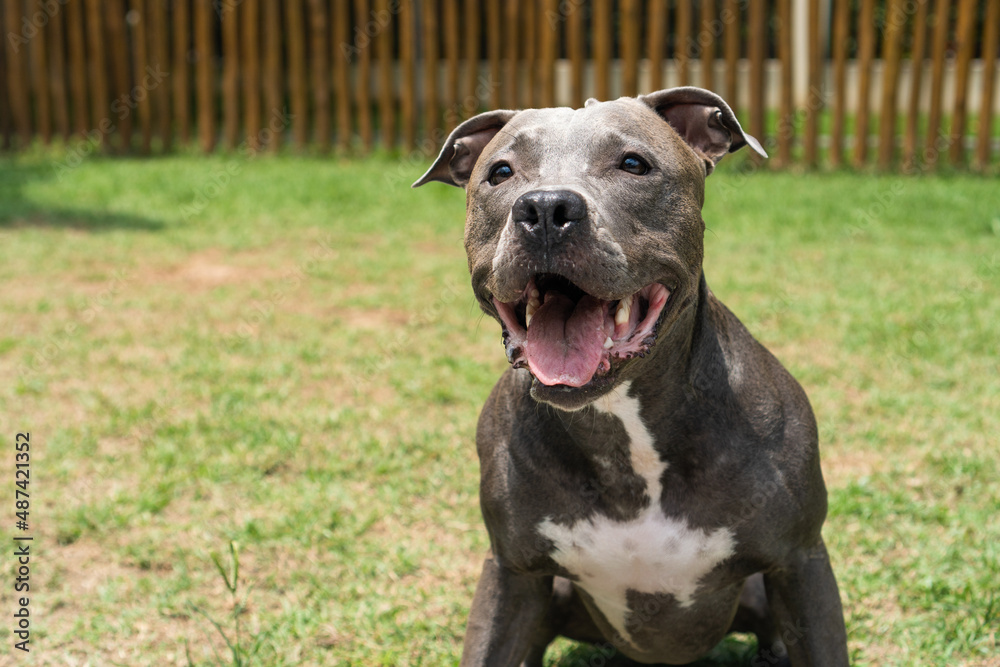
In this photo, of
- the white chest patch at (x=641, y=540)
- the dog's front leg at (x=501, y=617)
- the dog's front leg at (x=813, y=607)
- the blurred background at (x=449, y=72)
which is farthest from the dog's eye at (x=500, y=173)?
the blurred background at (x=449, y=72)

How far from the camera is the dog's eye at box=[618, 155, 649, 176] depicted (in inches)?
91.8

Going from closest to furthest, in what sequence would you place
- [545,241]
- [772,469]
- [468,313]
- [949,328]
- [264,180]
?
[545,241], [772,469], [949,328], [468,313], [264,180]

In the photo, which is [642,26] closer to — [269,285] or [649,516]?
[269,285]

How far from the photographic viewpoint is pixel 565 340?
2301 mm

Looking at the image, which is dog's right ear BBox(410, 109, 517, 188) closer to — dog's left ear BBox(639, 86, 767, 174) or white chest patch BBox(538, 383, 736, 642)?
dog's left ear BBox(639, 86, 767, 174)

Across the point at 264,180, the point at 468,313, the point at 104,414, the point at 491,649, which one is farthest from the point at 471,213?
the point at 264,180

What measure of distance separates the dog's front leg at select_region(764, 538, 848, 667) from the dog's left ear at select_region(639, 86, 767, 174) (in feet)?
3.38

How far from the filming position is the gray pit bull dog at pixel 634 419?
228 cm

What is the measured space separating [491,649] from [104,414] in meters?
2.93

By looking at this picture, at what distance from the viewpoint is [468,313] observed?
6.27 meters

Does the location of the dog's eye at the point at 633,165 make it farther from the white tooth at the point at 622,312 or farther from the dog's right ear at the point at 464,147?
the dog's right ear at the point at 464,147

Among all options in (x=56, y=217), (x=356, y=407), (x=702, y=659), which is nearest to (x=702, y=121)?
(x=702, y=659)

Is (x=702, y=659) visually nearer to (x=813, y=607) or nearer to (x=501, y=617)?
(x=813, y=607)

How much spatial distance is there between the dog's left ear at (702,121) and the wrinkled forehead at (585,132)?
0.40ft
